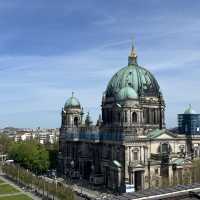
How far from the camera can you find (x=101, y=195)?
9300cm

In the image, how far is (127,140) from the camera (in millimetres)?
98125

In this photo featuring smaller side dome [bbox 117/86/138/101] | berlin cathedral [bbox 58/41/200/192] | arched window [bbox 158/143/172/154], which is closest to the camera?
berlin cathedral [bbox 58/41/200/192]

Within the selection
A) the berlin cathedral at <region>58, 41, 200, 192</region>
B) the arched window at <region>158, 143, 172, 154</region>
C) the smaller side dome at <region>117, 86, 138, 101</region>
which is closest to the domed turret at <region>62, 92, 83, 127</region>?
the berlin cathedral at <region>58, 41, 200, 192</region>

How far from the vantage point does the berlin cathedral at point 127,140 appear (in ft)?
325

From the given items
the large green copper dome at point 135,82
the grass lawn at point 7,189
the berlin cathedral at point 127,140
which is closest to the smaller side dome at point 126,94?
the berlin cathedral at point 127,140

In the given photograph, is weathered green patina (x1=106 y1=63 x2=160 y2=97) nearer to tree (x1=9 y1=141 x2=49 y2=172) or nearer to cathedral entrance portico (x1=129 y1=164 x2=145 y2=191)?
cathedral entrance portico (x1=129 y1=164 x2=145 y2=191)

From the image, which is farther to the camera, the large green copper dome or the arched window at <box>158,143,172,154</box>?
the large green copper dome

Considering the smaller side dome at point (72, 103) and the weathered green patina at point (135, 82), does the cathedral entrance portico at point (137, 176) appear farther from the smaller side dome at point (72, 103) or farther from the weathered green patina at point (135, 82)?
the smaller side dome at point (72, 103)

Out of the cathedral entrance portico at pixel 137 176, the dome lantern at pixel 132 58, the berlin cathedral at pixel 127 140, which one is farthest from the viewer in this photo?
the dome lantern at pixel 132 58

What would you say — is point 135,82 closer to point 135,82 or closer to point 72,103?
point 135,82

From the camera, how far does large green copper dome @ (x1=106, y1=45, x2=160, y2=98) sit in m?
116

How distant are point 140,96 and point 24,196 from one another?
40.0 metres

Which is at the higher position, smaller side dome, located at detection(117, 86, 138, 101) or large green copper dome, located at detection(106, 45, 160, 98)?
large green copper dome, located at detection(106, 45, 160, 98)

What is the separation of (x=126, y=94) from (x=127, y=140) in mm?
12602
